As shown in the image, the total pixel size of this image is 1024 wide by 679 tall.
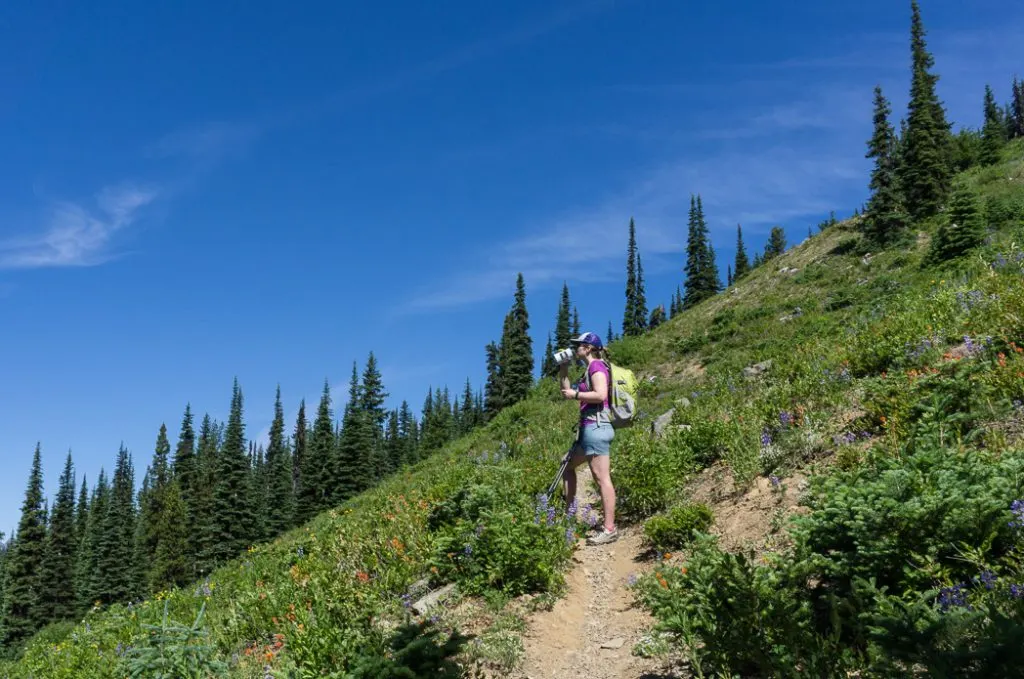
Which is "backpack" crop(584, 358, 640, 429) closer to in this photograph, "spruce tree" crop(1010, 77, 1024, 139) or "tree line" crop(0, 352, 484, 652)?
"tree line" crop(0, 352, 484, 652)

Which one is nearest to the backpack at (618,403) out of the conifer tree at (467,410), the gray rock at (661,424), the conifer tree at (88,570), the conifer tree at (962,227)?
the gray rock at (661,424)

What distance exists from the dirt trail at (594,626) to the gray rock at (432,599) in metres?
0.87

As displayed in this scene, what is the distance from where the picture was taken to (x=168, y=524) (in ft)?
232

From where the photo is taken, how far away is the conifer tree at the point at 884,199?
28.3 metres

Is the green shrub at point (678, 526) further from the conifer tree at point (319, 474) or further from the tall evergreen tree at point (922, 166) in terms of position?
the conifer tree at point (319, 474)

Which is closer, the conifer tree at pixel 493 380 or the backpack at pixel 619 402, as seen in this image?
the backpack at pixel 619 402

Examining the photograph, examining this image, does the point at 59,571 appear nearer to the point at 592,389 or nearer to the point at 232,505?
the point at 232,505

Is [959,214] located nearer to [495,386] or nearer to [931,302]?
[931,302]

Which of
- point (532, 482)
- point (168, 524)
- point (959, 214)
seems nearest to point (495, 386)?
point (168, 524)

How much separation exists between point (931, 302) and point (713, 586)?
26.6ft

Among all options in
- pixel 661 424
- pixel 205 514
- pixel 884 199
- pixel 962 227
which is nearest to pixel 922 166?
pixel 884 199

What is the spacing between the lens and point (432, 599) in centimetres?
579

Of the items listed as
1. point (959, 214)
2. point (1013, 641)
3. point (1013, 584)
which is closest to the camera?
point (1013, 641)

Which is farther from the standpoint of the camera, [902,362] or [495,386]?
[495,386]
